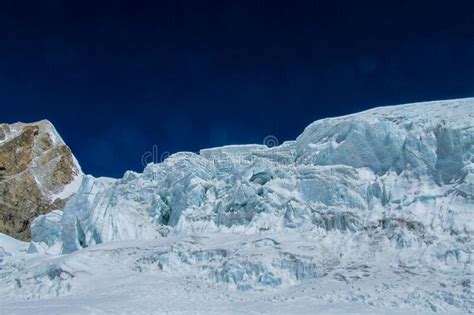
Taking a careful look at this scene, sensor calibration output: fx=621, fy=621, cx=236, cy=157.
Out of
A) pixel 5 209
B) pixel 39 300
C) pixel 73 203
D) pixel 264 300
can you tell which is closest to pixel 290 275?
pixel 264 300

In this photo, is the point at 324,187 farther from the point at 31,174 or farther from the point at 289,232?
the point at 31,174

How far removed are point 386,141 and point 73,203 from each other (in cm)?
1601

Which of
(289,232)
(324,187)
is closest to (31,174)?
(324,187)

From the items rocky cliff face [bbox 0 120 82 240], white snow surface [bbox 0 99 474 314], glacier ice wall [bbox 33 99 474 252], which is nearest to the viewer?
white snow surface [bbox 0 99 474 314]

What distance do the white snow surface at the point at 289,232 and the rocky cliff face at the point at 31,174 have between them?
20248 millimetres

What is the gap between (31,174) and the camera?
56562 mm

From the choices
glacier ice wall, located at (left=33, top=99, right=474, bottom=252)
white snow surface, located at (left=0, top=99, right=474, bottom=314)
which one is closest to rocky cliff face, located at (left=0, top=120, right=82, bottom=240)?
white snow surface, located at (left=0, top=99, right=474, bottom=314)

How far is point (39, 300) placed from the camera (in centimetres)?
2322

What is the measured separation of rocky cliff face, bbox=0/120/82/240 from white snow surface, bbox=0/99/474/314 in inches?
797

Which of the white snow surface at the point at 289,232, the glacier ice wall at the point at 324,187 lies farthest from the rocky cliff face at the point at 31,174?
the glacier ice wall at the point at 324,187

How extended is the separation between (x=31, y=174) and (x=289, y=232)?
36.8 metres

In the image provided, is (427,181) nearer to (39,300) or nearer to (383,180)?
(383,180)

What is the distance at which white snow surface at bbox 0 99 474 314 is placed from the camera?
70.5 ft

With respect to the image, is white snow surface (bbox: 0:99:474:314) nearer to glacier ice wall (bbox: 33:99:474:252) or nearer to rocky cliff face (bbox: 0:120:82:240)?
glacier ice wall (bbox: 33:99:474:252)
